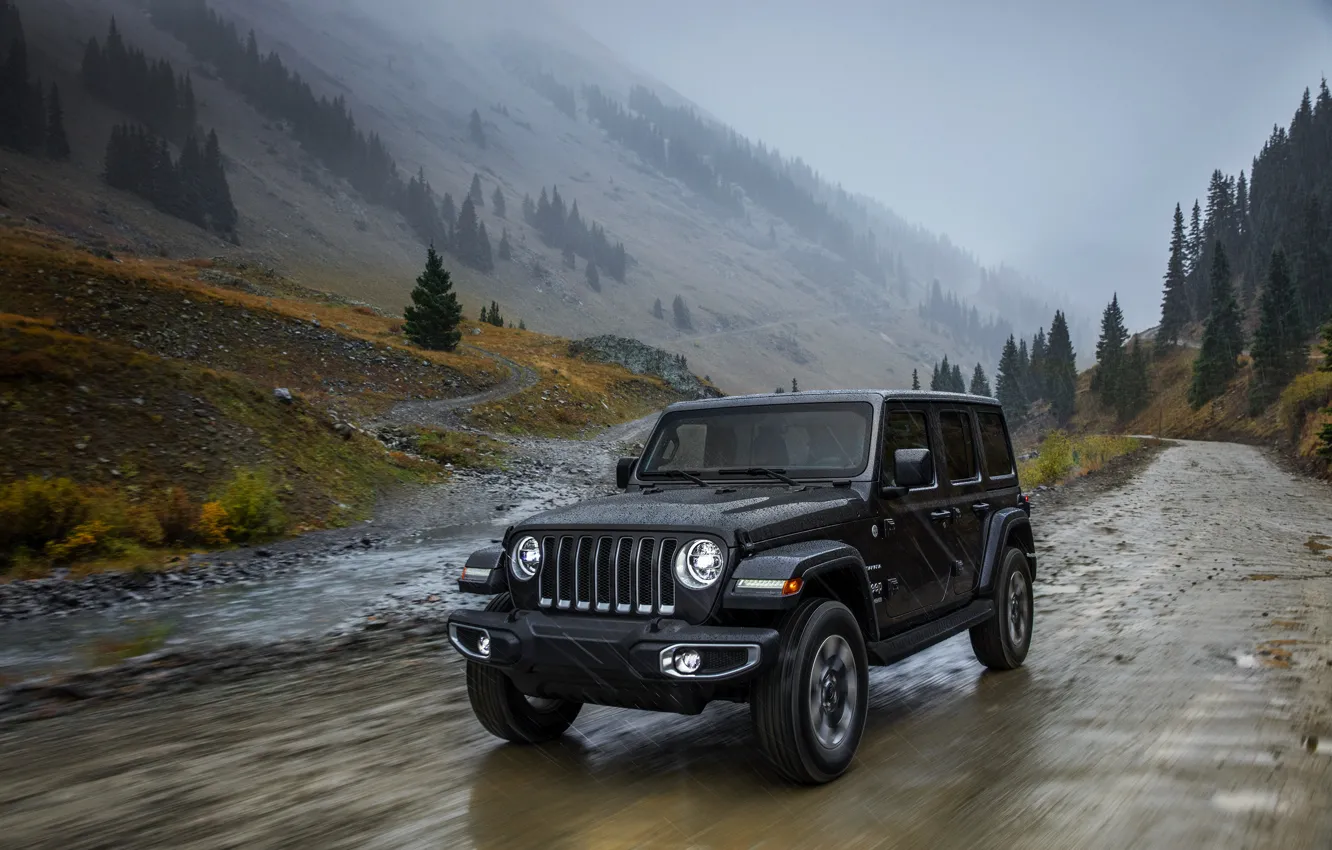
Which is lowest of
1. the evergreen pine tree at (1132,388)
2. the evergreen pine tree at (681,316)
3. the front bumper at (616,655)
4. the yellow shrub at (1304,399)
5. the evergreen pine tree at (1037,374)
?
the front bumper at (616,655)

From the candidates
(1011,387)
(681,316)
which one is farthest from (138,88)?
(1011,387)

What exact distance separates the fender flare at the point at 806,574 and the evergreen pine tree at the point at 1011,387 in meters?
124

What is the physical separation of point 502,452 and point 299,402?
29.6ft

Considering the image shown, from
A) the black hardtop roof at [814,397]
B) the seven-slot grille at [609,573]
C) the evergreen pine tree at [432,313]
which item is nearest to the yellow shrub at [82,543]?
the black hardtop roof at [814,397]

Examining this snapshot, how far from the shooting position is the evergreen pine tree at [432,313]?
53031 millimetres

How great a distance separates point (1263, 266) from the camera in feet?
394

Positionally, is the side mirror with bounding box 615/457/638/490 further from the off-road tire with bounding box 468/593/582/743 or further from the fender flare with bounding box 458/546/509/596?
the off-road tire with bounding box 468/593/582/743

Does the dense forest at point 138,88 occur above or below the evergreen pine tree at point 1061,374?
above

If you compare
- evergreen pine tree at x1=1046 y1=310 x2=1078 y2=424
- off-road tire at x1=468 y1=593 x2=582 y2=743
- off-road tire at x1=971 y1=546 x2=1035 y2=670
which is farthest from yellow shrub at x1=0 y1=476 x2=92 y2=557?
evergreen pine tree at x1=1046 y1=310 x2=1078 y2=424

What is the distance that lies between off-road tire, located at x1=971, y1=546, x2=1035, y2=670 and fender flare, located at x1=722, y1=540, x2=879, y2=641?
200 cm

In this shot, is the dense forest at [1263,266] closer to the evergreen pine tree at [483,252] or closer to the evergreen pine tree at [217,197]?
the evergreen pine tree at [483,252]

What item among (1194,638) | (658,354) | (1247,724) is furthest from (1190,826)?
(658,354)

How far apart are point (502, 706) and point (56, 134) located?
14759cm

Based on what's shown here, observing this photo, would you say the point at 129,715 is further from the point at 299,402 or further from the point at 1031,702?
the point at 299,402
